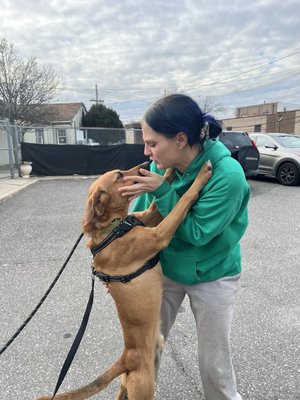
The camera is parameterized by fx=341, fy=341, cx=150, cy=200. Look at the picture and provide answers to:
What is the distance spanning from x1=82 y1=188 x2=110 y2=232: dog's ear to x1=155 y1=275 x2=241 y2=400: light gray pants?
2.26 feet

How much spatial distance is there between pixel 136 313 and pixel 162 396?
0.94 m

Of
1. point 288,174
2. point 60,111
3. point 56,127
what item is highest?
point 60,111

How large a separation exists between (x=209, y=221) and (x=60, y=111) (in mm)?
40065

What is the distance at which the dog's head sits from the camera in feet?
6.91

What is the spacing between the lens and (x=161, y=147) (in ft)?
5.60

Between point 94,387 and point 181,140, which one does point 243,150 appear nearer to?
point 181,140

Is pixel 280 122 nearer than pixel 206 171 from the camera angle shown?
No

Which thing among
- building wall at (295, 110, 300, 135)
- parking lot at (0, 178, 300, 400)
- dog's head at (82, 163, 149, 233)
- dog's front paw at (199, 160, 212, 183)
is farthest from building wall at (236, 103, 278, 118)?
dog's front paw at (199, 160, 212, 183)

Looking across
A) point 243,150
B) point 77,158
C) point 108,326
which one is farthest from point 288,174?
point 108,326

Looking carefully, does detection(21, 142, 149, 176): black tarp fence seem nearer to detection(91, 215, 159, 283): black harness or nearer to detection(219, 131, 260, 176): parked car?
detection(219, 131, 260, 176): parked car

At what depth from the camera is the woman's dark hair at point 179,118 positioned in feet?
5.43

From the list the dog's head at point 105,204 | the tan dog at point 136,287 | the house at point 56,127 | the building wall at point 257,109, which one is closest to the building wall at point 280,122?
the building wall at point 257,109

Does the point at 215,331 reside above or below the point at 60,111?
below

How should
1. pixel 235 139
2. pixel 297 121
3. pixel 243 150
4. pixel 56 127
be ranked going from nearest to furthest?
pixel 243 150 → pixel 235 139 → pixel 56 127 → pixel 297 121
